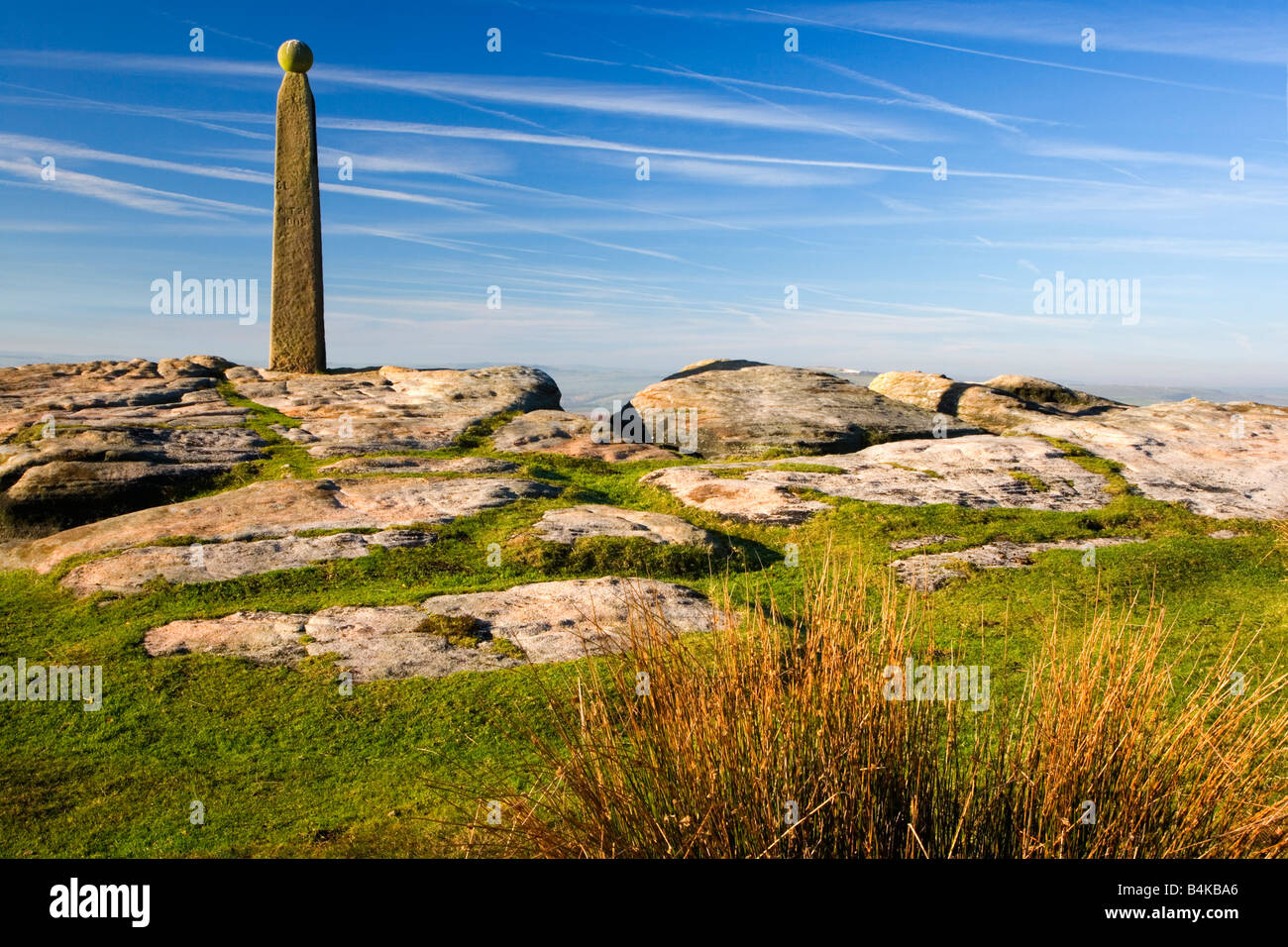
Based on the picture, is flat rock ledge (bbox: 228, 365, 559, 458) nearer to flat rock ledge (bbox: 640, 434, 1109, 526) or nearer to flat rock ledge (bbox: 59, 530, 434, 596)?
flat rock ledge (bbox: 59, 530, 434, 596)

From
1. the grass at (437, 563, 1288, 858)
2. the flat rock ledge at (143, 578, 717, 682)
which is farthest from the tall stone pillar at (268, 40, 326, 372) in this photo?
the grass at (437, 563, 1288, 858)

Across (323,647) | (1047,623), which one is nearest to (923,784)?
(1047,623)

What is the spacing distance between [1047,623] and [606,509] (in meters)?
5.30

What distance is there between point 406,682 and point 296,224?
Result: 17336mm

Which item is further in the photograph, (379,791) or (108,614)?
(108,614)

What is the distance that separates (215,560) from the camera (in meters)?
9.45

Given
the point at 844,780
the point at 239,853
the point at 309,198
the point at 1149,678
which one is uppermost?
the point at 309,198

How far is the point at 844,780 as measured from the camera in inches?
136

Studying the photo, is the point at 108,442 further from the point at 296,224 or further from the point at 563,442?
the point at 296,224

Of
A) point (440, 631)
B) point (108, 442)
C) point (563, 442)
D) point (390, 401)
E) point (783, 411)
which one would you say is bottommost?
point (440, 631)

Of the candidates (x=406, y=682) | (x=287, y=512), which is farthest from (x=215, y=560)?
(x=406, y=682)

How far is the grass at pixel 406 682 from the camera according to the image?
5.39m

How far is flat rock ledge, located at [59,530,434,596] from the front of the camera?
9.10m
